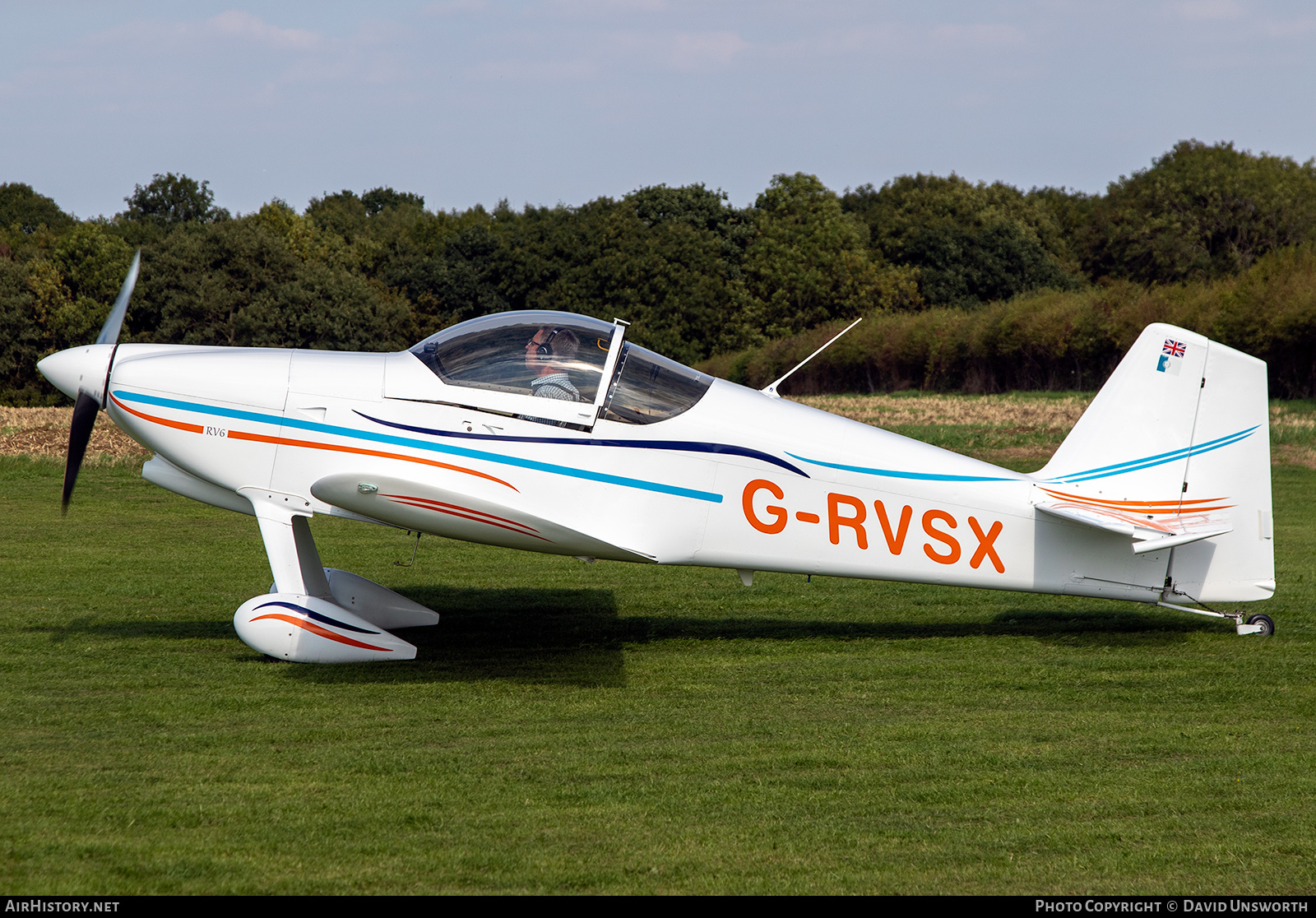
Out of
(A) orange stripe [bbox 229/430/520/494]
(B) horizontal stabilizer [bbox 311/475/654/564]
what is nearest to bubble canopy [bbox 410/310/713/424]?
(A) orange stripe [bbox 229/430/520/494]

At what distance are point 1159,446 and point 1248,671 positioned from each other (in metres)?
1.67

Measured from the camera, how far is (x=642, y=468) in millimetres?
7387

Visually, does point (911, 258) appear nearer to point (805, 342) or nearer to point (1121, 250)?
point (1121, 250)

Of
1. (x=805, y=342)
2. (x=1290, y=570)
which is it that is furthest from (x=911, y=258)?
(x=1290, y=570)

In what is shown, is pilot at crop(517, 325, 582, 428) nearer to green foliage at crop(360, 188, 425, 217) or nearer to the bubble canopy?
the bubble canopy

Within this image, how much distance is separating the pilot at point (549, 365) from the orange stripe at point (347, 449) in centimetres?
67

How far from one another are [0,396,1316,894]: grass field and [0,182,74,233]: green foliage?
6852 cm

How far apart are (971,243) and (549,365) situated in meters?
73.0

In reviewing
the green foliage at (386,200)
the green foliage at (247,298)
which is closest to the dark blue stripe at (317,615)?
the green foliage at (247,298)

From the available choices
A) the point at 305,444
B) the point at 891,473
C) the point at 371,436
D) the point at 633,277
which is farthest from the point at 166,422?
the point at 633,277

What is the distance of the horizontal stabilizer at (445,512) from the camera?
6777mm

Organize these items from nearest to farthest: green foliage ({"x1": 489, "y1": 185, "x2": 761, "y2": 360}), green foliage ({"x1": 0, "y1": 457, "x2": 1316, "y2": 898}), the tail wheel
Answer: green foliage ({"x1": 0, "y1": 457, "x2": 1316, "y2": 898}) → the tail wheel → green foliage ({"x1": 489, "y1": 185, "x2": 761, "y2": 360})

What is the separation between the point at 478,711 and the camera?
6352 mm

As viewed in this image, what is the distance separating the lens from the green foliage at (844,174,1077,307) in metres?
73.8
